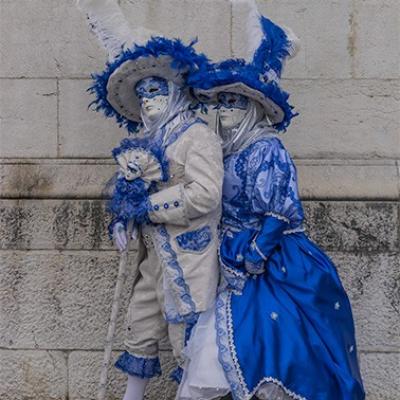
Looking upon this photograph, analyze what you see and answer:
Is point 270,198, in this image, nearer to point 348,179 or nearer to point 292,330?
point 292,330

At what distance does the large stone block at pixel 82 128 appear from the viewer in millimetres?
4859

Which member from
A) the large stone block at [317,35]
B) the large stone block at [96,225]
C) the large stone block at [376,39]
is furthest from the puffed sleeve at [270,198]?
the large stone block at [376,39]

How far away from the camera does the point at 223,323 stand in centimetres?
373

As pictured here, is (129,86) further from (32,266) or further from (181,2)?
(32,266)

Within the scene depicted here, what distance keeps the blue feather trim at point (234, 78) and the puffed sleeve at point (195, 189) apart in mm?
228

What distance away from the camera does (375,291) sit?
4.66m

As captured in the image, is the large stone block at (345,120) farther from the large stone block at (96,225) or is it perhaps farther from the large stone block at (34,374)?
the large stone block at (34,374)

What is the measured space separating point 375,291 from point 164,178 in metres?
1.51

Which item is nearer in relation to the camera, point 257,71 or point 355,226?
point 257,71

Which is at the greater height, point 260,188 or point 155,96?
point 155,96

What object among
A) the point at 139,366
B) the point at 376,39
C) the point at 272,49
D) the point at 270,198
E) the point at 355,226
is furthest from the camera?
the point at 376,39

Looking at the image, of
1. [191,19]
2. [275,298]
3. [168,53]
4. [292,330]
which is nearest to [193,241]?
[275,298]

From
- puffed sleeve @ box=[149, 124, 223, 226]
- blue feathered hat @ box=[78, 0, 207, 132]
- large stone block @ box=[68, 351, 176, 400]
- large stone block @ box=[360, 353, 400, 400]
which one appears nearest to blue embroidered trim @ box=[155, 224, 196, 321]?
puffed sleeve @ box=[149, 124, 223, 226]

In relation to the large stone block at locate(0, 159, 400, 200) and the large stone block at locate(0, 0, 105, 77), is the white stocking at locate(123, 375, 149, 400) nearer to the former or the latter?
the large stone block at locate(0, 159, 400, 200)
